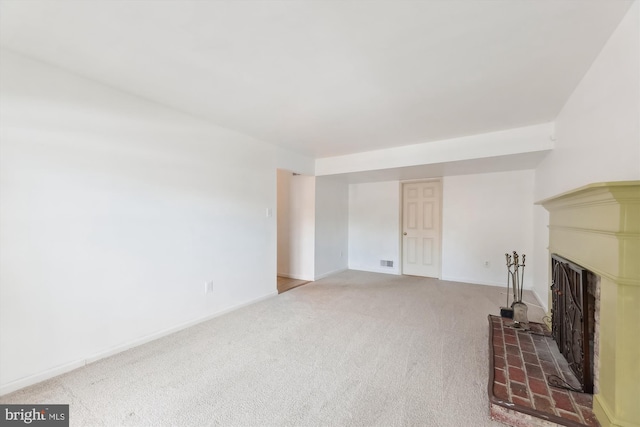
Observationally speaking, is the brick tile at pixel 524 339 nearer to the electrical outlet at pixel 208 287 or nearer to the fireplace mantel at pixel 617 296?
the fireplace mantel at pixel 617 296

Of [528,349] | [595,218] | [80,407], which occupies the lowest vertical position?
[80,407]

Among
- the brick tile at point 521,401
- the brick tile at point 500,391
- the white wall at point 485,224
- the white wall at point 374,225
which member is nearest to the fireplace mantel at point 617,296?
the brick tile at point 521,401

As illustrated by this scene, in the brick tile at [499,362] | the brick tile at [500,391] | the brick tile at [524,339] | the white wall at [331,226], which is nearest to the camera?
the brick tile at [500,391]

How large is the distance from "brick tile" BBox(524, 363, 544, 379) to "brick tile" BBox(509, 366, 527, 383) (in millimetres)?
49

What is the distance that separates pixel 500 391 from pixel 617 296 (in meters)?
0.84

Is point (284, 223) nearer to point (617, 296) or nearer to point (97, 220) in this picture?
point (97, 220)

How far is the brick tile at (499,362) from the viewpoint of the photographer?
1.81m

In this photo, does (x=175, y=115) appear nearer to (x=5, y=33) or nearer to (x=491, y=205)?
(x=5, y=33)

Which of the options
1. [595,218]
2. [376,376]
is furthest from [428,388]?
[595,218]

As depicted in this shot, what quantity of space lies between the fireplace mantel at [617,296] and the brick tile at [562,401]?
0.11 m

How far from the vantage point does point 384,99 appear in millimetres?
2377

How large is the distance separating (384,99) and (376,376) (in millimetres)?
2331

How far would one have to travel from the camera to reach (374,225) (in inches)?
222

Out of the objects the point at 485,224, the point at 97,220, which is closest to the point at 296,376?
the point at 97,220
